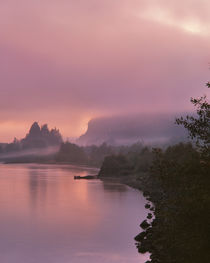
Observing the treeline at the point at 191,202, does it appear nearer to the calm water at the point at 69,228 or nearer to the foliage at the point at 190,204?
the foliage at the point at 190,204

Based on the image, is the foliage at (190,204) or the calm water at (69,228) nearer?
the foliage at (190,204)

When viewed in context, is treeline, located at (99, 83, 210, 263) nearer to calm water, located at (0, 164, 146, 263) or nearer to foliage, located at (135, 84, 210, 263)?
foliage, located at (135, 84, 210, 263)

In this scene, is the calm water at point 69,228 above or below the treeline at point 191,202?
below

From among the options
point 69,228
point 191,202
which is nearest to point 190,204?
point 191,202

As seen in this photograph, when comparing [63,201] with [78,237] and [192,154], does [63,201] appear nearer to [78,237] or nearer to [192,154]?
[78,237]

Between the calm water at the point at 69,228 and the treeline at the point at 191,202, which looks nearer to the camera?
the treeline at the point at 191,202

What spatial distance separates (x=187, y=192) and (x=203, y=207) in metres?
1.85

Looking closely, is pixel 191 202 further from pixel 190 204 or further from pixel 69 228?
pixel 69 228

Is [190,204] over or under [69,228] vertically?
over

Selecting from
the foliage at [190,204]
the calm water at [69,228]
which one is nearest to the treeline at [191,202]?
the foliage at [190,204]

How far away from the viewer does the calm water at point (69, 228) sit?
158 feet

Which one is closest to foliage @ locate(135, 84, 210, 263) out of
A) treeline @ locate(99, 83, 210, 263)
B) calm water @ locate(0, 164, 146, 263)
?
treeline @ locate(99, 83, 210, 263)

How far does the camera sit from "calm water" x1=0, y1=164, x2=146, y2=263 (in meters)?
48.2

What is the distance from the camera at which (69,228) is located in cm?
6359
